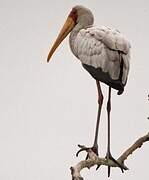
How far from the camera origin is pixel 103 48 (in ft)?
46.9

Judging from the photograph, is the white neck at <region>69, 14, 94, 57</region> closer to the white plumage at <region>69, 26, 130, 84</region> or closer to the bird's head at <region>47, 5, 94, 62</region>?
the bird's head at <region>47, 5, 94, 62</region>

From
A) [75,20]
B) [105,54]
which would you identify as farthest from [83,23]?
[105,54]

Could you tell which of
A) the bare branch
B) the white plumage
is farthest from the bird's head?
the bare branch

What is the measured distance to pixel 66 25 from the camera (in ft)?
51.8

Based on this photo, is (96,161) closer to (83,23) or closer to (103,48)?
(103,48)

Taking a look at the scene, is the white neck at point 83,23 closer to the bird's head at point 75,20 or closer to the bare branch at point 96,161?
the bird's head at point 75,20

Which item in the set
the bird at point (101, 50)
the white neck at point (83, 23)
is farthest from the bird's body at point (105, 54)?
the white neck at point (83, 23)

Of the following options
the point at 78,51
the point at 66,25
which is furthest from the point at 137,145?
the point at 66,25

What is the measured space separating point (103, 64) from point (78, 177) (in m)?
4.50

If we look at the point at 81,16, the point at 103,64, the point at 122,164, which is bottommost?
the point at 122,164

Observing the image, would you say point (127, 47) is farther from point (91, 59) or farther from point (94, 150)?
point (94, 150)

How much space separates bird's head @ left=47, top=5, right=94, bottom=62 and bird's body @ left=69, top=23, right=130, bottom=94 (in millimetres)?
416

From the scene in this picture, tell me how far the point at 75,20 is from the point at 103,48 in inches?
64.6

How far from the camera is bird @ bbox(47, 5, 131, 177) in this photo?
14.0 m
